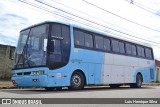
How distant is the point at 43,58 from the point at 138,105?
17.8ft

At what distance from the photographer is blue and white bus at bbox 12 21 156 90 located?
42.8 ft

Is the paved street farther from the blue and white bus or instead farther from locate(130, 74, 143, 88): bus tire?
locate(130, 74, 143, 88): bus tire

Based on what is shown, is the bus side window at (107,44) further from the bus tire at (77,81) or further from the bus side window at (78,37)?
Result: the bus tire at (77,81)

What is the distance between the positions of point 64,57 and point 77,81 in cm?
155

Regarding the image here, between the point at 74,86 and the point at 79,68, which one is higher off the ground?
the point at 79,68

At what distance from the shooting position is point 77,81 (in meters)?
14.6

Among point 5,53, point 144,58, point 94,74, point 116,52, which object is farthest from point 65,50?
point 5,53

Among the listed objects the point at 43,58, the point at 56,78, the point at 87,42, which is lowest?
the point at 56,78

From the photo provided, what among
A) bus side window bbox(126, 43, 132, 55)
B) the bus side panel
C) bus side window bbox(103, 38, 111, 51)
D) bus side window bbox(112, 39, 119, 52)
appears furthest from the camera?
bus side window bbox(126, 43, 132, 55)

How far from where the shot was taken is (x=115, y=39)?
19016 mm

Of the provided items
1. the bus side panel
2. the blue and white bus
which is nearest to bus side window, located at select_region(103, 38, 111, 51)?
the blue and white bus

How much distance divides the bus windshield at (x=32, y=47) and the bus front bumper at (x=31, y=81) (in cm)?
56

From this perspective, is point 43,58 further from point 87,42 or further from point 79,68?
point 87,42

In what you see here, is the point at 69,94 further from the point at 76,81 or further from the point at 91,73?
the point at 91,73
